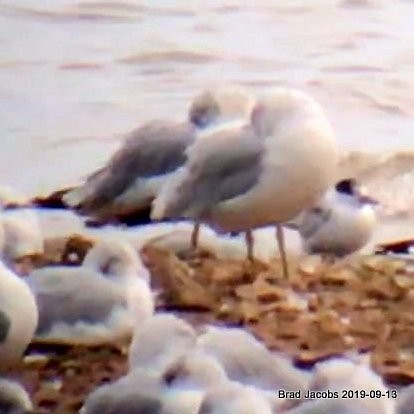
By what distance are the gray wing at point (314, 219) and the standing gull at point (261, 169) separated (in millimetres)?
156

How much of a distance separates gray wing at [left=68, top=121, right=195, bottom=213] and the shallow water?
0.13m

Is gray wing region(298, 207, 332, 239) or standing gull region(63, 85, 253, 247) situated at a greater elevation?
standing gull region(63, 85, 253, 247)

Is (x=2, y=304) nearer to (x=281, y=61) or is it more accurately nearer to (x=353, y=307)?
(x=353, y=307)

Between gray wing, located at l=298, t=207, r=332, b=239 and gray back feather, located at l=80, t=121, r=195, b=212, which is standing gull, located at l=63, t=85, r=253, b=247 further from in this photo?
gray wing, located at l=298, t=207, r=332, b=239

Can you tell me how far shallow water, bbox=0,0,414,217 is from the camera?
Result: 3.13m

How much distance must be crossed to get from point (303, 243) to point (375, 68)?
460mm

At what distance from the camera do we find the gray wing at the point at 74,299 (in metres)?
2.50

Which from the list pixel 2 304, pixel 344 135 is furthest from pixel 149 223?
pixel 2 304

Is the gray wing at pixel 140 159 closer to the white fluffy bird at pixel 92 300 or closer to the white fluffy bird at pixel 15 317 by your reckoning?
the white fluffy bird at pixel 92 300

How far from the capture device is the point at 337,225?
2977mm

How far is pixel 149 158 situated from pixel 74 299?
51 centimetres

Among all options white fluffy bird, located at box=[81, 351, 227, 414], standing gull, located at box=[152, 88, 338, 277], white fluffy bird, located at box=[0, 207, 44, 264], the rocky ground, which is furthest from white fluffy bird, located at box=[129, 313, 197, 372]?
white fluffy bird, located at box=[0, 207, 44, 264]

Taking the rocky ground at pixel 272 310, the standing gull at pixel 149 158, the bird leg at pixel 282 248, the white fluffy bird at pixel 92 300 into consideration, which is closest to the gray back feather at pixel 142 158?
the standing gull at pixel 149 158

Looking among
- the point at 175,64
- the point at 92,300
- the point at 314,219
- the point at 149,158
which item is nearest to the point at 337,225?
the point at 314,219
